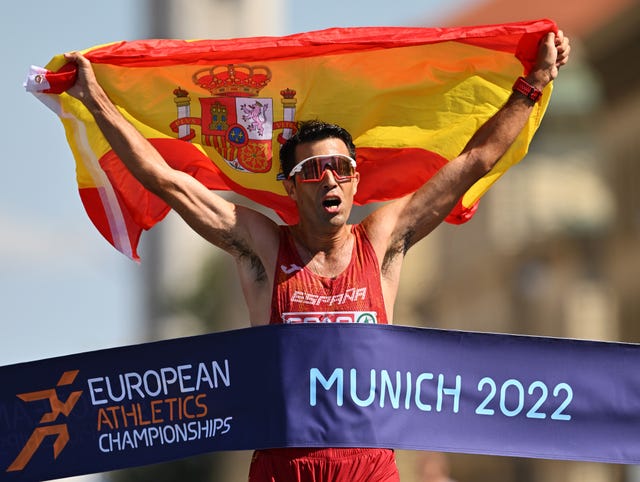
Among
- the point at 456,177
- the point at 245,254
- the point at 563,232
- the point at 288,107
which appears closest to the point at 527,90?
the point at 456,177

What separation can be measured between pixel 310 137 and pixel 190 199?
2.18 ft

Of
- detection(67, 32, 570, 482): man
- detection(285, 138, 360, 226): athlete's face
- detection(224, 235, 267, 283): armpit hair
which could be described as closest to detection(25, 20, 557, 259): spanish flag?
detection(67, 32, 570, 482): man

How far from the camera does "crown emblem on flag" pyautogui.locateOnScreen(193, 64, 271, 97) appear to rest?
28.9 feet

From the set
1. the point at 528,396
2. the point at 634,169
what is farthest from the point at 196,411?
the point at 634,169

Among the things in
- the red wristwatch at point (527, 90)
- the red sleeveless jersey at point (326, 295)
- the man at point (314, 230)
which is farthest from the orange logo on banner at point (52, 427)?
the red wristwatch at point (527, 90)

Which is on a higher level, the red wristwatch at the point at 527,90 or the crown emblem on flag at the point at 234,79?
the crown emblem on flag at the point at 234,79

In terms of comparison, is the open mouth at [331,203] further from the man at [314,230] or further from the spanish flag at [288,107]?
the spanish flag at [288,107]

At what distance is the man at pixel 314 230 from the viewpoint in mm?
7859

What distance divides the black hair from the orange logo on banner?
1459 millimetres

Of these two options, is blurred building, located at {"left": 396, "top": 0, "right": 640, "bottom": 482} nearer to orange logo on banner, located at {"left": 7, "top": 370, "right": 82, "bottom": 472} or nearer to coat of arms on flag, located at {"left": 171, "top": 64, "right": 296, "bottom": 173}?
coat of arms on flag, located at {"left": 171, "top": 64, "right": 296, "bottom": 173}

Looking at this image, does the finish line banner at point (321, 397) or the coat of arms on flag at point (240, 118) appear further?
the coat of arms on flag at point (240, 118)

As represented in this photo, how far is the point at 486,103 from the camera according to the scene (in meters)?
8.91

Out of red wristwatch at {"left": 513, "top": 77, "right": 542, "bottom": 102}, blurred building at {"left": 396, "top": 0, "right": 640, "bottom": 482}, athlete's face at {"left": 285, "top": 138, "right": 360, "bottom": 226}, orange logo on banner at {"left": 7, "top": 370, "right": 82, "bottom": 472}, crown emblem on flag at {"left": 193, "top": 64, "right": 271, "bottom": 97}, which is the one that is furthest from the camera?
blurred building at {"left": 396, "top": 0, "right": 640, "bottom": 482}

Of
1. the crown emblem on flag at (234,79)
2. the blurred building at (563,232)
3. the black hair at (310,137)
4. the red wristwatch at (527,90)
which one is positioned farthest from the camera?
the blurred building at (563,232)
